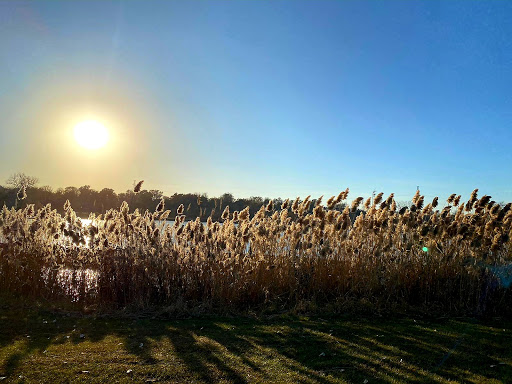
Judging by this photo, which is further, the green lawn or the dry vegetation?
the dry vegetation

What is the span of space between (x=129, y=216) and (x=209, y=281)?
2.20 meters

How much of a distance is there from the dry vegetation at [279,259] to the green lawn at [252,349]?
79 centimetres

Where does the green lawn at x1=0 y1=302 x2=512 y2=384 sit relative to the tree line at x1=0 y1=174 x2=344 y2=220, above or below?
below

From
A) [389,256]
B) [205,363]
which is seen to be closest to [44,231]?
[205,363]

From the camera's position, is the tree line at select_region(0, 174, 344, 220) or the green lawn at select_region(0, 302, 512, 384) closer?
the green lawn at select_region(0, 302, 512, 384)

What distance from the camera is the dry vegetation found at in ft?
23.3

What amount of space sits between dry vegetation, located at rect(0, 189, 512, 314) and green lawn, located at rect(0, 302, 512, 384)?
2.59ft

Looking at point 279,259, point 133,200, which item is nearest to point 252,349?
point 279,259

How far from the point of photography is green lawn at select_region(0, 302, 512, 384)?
13.4ft

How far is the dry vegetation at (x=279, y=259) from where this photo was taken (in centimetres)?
710

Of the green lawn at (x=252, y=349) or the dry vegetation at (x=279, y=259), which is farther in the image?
the dry vegetation at (x=279, y=259)

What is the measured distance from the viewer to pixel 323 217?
779cm

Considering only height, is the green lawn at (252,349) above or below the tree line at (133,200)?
below

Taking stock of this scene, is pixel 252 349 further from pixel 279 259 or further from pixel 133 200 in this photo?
pixel 133 200
